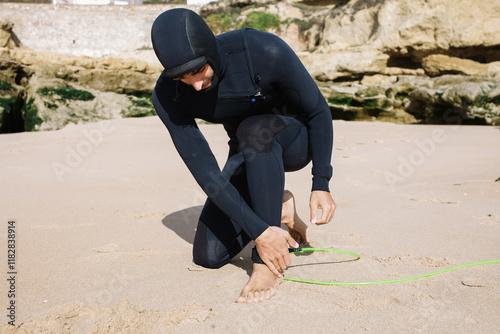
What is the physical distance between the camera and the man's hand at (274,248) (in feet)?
5.44

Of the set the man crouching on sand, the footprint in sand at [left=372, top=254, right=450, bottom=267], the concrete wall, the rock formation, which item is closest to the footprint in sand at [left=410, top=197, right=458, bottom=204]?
the footprint in sand at [left=372, top=254, right=450, bottom=267]

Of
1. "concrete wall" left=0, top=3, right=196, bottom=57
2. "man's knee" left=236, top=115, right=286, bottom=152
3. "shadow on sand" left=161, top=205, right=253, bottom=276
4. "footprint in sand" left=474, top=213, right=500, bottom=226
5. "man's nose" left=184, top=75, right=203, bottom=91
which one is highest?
"man's nose" left=184, top=75, right=203, bottom=91

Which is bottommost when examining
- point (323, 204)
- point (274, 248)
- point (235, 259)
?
point (235, 259)

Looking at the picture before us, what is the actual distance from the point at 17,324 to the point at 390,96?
23.0 ft

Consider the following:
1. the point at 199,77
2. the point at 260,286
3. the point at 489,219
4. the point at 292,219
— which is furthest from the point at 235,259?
the point at 489,219

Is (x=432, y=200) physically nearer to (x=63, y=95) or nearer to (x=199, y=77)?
(x=199, y=77)

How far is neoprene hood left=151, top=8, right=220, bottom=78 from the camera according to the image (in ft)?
5.02

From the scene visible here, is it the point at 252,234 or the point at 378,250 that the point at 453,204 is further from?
the point at 252,234

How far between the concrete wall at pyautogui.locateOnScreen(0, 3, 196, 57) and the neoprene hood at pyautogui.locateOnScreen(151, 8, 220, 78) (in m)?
19.8

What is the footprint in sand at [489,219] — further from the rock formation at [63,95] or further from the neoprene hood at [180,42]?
the rock formation at [63,95]

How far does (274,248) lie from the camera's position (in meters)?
1.66
